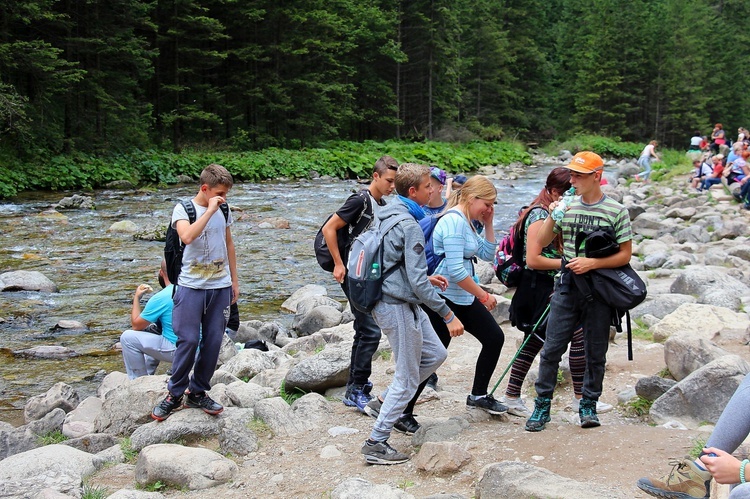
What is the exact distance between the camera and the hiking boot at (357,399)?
5.41 m

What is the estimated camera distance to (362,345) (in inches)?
217

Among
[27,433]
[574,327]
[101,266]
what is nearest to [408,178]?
[574,327]

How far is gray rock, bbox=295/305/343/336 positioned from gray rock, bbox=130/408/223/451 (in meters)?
3.95

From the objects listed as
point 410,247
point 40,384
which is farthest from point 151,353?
point 410,247

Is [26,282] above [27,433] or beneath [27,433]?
above

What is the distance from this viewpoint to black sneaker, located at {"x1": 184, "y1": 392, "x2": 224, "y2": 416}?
5.16 m

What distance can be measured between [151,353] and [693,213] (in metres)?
14.4

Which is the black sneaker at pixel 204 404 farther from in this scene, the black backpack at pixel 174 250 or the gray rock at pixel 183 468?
the black backpack at pixel 174 250

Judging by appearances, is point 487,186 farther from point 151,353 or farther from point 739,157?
point 739,157

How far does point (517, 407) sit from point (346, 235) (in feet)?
5.74

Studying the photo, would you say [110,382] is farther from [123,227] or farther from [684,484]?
[123,227]

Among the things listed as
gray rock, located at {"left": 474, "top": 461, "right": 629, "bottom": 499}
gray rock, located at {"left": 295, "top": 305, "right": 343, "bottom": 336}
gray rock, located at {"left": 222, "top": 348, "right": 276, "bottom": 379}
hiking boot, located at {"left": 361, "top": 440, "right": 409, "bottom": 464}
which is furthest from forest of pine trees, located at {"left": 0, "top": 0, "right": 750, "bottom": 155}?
gray rock, located at {"left": 474, "top": 461, "right": 629, "bottom": 499}

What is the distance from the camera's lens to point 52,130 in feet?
80.0

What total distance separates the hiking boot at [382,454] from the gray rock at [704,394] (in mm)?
1722
